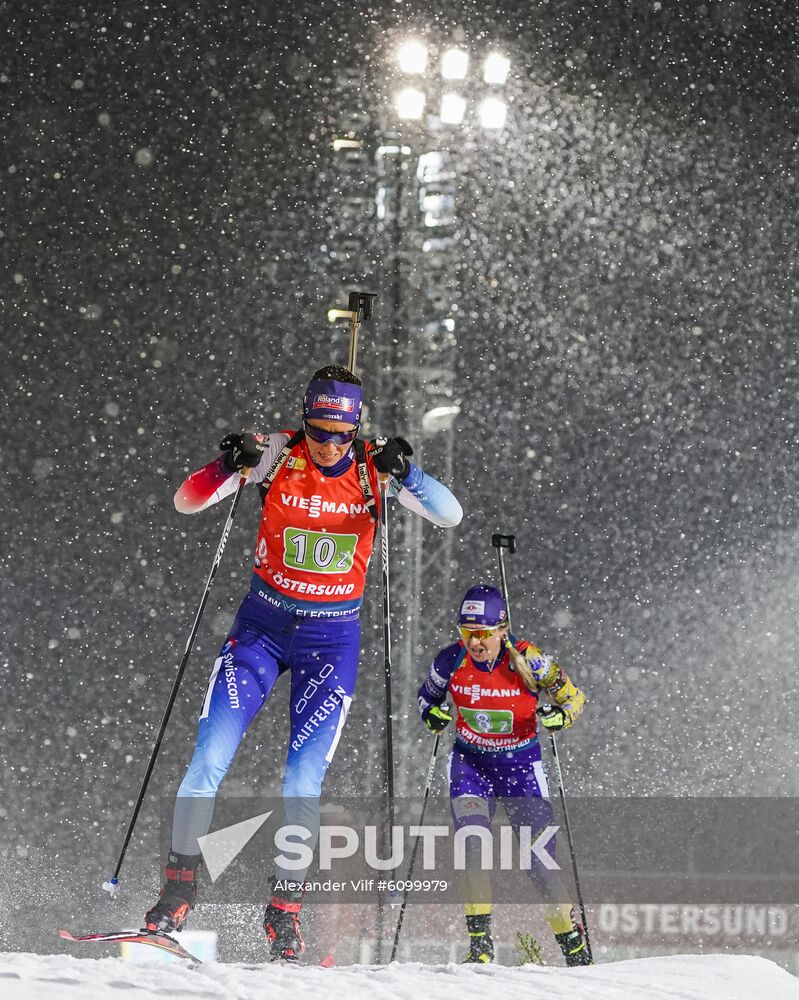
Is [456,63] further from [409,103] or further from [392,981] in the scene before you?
[392,981]

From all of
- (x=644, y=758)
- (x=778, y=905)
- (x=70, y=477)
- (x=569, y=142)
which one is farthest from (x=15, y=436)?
(x=778, y=905)

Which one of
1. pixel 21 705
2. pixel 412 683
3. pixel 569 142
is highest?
pixel 569 142

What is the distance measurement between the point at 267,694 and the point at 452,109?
113 inches

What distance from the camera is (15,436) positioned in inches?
182

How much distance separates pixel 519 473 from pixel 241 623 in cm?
188

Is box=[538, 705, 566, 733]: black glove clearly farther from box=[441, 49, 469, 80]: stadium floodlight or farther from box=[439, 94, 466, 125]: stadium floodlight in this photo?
box=[441, 49, 469, 80]: stadium floodlight

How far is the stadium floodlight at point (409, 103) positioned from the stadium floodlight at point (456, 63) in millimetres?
173

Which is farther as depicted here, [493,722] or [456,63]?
[456,63]

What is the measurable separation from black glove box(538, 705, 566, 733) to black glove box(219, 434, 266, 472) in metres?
1.34

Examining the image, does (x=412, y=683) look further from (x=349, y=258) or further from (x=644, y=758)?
(x=349, y=258)

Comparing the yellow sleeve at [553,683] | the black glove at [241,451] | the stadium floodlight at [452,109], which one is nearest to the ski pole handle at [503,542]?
the yellow sleeve at [553,683]

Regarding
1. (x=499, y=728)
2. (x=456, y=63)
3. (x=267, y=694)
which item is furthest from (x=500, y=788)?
(x=456, y=63)

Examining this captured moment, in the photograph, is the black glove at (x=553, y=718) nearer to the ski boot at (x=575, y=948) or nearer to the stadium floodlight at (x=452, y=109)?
the ski boot at (x=575, y=948)

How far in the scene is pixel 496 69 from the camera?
16.2ft
